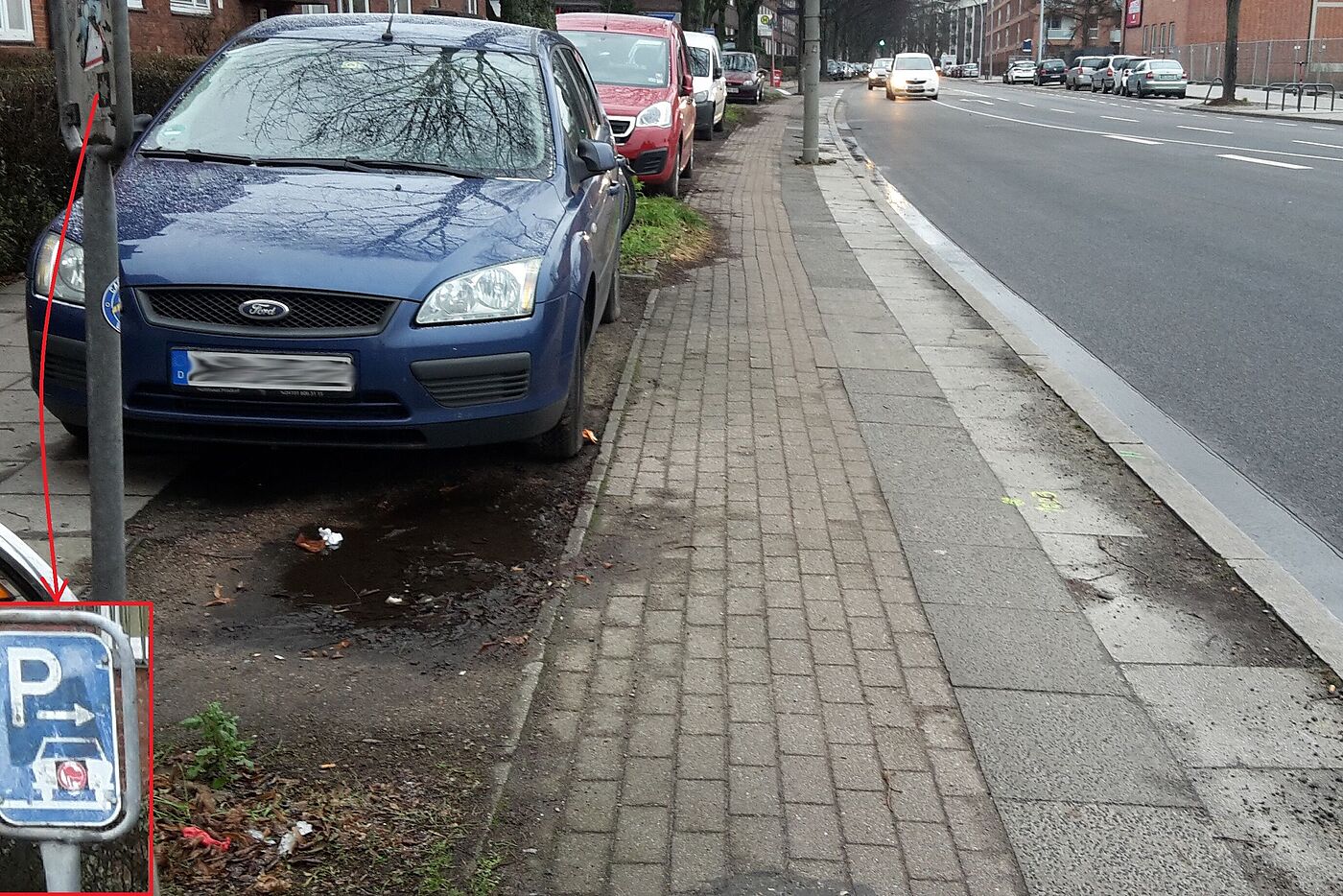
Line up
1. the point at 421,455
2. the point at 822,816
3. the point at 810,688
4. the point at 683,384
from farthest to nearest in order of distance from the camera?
1. the point at 683,384
2. the point at 421,455
3. the point at 810,688
4. the point at 822,816

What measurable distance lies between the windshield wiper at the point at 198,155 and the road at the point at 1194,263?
4.37 meters

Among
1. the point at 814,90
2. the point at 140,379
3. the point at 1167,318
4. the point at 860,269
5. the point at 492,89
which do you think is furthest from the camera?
the point at 814,90

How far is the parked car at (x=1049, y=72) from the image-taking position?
8331 cm

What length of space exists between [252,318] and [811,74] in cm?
1734

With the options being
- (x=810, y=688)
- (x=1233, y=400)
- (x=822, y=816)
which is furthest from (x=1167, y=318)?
(x=822, y=816)

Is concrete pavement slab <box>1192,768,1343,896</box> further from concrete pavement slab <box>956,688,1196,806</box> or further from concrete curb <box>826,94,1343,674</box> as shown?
concrete curb <box>826,94,1343,674</box>

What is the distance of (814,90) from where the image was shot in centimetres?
2086

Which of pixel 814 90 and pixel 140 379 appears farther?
pixel 814 90

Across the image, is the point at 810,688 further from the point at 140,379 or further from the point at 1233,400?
the point at 1233,400

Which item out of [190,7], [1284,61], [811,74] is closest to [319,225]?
[811,74]

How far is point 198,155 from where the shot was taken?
5.87 metres

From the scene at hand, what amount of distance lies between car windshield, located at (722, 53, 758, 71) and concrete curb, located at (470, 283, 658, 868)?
40.9m

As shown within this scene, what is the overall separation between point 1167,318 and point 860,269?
276cm

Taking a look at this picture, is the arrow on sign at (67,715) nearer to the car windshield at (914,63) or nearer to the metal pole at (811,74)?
the metal pole at (811,74)
